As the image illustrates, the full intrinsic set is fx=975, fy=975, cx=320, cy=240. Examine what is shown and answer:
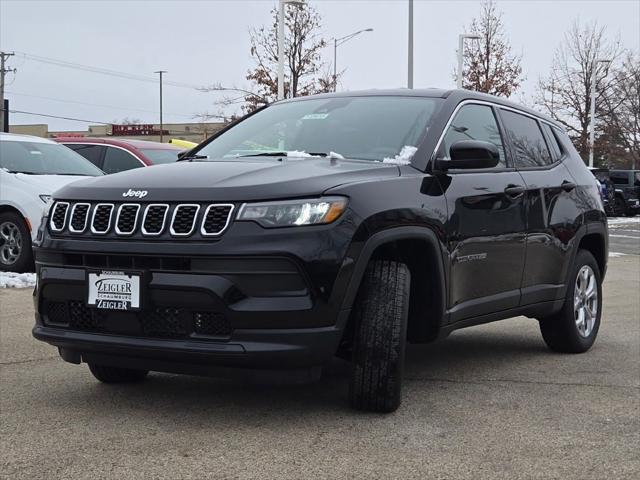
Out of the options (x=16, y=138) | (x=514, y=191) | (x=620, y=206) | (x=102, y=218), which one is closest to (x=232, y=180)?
(x=102, y=218)

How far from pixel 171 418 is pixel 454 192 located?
188cm

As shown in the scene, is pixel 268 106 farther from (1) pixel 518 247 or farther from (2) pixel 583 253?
(2) pixel 583 253

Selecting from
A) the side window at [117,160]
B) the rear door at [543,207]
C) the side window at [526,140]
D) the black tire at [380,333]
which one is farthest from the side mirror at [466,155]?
the side window at [117,160]

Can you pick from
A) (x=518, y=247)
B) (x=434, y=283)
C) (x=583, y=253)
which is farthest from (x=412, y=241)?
(x=583, y=253)

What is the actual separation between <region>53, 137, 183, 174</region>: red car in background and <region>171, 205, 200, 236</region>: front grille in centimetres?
844

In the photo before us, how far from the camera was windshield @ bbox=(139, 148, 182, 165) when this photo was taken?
12781 millimetres

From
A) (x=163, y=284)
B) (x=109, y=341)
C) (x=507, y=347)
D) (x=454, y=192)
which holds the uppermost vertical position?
(x=454, y=192)

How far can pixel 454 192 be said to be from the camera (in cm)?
517

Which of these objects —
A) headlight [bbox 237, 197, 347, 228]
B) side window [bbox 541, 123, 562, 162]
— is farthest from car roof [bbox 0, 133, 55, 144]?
headlight [bbox 237, 197, 347, 228]

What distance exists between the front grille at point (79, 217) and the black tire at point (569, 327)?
3.43 m

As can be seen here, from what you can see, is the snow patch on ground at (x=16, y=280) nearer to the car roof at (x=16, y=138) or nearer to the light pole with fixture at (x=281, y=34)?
the car roof at (x=16, y=138)

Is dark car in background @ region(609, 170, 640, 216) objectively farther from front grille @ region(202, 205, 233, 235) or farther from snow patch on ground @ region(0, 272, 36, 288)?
front grille @ region(202, 205, 233, 235)

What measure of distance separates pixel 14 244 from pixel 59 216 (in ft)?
21.4

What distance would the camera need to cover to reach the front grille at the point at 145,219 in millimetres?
4203
